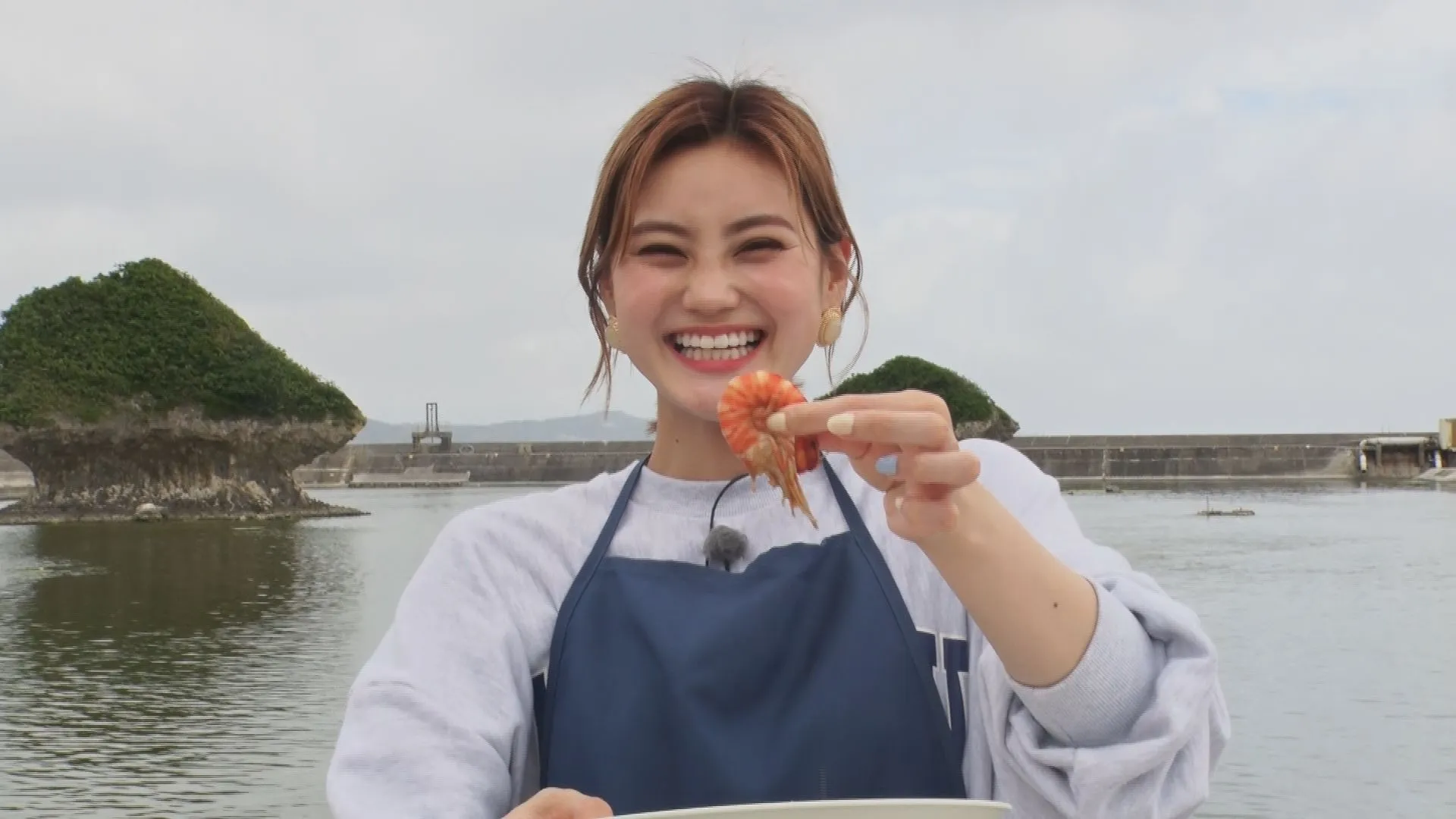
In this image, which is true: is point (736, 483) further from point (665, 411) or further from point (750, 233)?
point (750, 233)

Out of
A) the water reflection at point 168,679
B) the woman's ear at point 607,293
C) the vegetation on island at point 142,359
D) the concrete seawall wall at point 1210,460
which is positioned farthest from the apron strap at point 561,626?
the concrete seawall wall at point 1210,460

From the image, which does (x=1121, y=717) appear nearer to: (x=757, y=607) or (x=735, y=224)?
(x=757, y=607)

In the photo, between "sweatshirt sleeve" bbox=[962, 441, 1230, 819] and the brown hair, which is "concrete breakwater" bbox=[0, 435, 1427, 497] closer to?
the brown hair

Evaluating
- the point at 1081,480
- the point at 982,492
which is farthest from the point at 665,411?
the point at 1081,480

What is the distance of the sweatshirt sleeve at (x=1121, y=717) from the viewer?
1.40 m

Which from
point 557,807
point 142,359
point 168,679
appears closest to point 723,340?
point 557,807

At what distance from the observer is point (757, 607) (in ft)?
5.26

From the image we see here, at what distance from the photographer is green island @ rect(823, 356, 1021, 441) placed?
51250mm

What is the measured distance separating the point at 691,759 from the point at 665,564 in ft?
0.79

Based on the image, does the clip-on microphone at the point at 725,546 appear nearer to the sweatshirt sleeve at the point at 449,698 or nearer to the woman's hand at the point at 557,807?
the sweatshirt sleeve at the point at 449,698

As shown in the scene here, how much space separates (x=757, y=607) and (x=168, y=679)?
33.8 feet

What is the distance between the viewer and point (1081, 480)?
2052 inches

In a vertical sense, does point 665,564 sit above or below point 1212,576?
above

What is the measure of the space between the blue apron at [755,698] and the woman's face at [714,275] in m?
0.27
